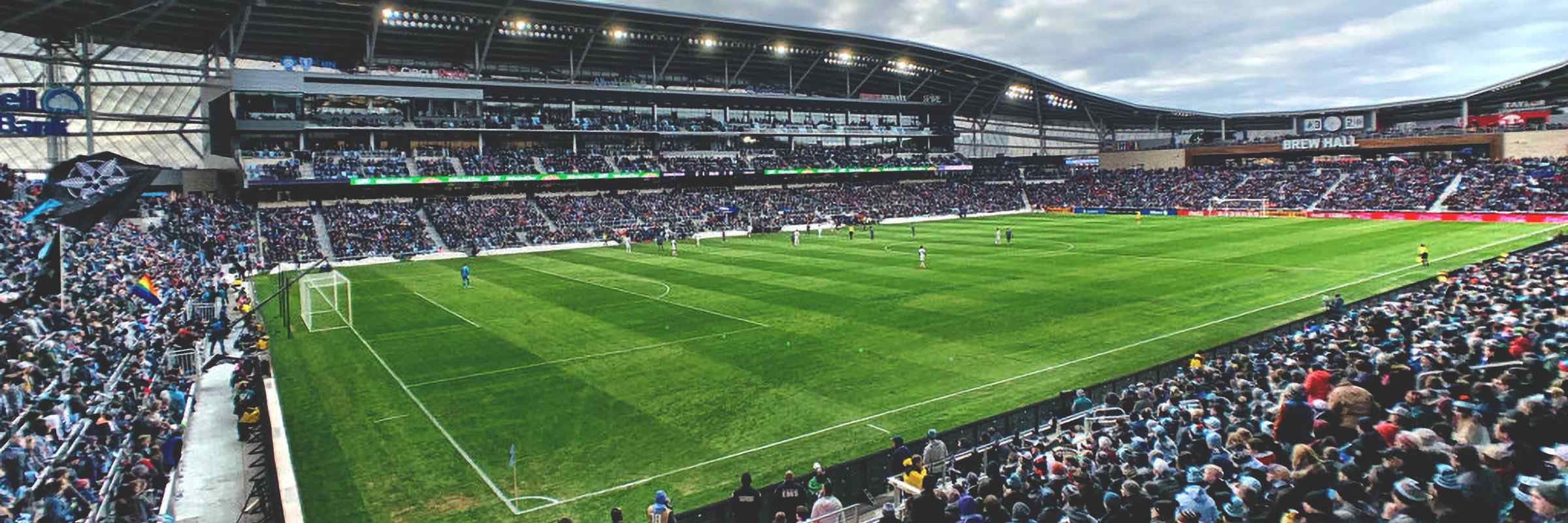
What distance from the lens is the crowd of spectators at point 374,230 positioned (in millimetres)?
50594

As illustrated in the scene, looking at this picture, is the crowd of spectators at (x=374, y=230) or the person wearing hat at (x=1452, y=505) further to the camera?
the crowd of spectators at (x=374, y=230)

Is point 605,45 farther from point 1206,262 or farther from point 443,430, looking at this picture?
point 443,430

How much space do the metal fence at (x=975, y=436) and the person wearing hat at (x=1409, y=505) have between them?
19.5 ft

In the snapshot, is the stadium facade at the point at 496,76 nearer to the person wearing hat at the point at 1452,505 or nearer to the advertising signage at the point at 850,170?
the advertising signage at the point at 850,170

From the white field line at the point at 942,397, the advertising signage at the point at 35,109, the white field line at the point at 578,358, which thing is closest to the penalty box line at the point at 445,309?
the white field line at the point at 578,358

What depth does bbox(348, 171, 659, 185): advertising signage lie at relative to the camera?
2373 inches

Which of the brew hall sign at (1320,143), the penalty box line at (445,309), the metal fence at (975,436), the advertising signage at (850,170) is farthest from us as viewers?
the advertising signage at (850,170)

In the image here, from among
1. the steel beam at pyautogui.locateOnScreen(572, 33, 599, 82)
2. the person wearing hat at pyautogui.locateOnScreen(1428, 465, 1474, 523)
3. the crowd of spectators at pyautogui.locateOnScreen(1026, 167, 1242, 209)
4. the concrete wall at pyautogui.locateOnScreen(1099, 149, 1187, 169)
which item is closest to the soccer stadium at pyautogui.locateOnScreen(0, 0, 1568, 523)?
the person wearing hat at pyautogui.locateOnScreen(1428, 465, 1474, 523)

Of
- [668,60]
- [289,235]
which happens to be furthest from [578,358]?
[668,60]

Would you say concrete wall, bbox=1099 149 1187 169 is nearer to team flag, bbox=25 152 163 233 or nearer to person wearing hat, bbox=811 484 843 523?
person wearing hat, bbox=811 484 843 523

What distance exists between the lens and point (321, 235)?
177 ft

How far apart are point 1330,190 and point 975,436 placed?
73.9 metres

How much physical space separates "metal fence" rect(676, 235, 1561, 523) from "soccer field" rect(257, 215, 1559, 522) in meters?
1.92

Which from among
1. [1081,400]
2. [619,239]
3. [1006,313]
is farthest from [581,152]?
[1081,400]
